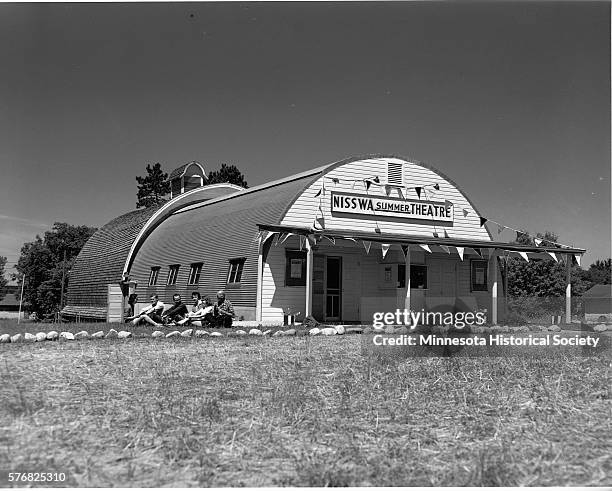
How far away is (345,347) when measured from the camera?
1274cm

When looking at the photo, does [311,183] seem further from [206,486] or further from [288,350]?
[206,486]

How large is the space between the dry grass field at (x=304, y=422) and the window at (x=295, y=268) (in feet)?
37.5

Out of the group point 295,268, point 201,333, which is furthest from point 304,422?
point 295,268

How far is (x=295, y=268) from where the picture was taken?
22.0 m

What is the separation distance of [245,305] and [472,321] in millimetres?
6775

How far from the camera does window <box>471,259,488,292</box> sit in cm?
2588

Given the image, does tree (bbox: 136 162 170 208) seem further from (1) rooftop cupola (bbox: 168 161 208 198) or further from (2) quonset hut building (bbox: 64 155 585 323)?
(2) quonset hut building (bbox: 64 155 585 323)

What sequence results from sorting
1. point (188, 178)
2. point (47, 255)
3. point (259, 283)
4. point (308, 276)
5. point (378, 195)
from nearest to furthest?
point (308, 276) → point (259, 283) → point (378, 195) → point (188, 178) → point (47, 255)

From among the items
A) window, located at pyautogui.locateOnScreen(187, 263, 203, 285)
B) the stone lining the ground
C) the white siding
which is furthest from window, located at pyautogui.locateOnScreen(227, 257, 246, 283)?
the stone lining the ground

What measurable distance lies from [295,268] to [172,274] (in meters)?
7.29

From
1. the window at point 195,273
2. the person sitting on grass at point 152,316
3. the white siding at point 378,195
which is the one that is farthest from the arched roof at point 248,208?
the person sitting on grass at point 152,316

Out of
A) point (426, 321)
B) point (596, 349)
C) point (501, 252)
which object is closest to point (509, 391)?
point (596, 349)

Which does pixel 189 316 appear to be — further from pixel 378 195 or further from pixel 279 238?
pixel 378 195

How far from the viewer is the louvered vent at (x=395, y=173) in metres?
24.5
